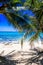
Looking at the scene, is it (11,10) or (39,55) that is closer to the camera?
(11,10)

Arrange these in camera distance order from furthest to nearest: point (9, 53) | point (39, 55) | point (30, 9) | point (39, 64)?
1. point (9, 53)
2. point (39, 55)
3. point (30, 9)
4. point (39, 64)

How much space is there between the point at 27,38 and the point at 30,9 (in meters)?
1.63

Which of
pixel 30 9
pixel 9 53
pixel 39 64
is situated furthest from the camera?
pixel 9 53

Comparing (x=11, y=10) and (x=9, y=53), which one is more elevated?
(x=11, y=10)

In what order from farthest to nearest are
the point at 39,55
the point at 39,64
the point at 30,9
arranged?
the point at 39,55 < the point at 30,9 < the point at 39,64

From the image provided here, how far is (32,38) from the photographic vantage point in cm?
1230

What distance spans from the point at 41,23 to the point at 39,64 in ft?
7.85

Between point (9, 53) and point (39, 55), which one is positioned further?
point (9, 53)

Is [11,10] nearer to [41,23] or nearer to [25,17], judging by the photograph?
[25,17]

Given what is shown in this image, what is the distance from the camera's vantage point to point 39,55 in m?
12.6

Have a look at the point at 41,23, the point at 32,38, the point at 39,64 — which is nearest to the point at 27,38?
the point at 32,38

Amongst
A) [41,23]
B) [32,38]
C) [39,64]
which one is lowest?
[39,64]

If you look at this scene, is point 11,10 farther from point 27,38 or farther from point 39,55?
point 39,55

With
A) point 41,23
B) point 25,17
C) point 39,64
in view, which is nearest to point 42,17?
point 41,23
